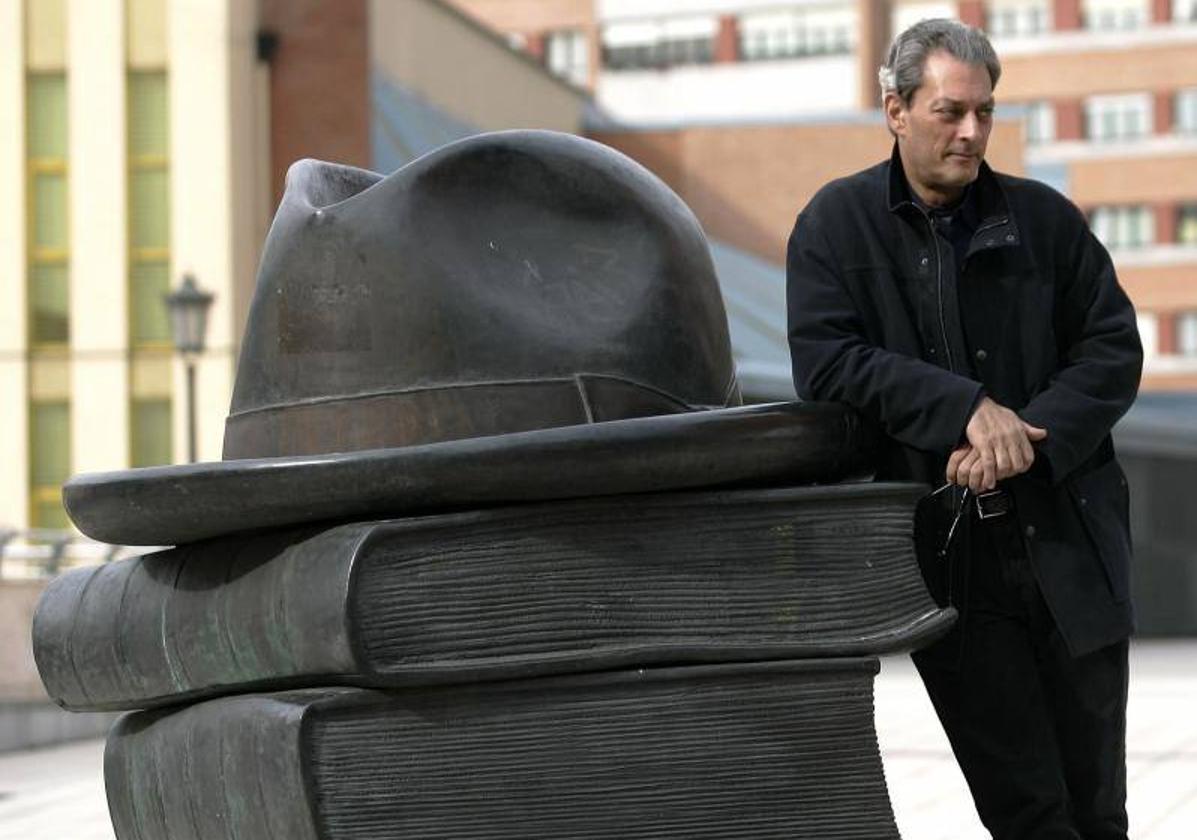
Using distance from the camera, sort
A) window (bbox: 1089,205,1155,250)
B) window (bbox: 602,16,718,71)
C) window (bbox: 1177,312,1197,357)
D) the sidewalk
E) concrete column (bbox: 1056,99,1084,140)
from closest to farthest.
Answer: the sidewalk < window (bbox: 602,16,718,71) < window (bbox: 1177,312,1197,357) < window (bbox: 1089,205,1155,250) < concrete column (bbox: 1056,99,1084,140)

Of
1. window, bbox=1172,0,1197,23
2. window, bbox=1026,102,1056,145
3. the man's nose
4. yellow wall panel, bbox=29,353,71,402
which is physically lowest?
yellow wall panel, bbox=29,353,71,402

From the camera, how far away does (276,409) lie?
174 inches

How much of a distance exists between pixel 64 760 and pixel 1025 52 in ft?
189

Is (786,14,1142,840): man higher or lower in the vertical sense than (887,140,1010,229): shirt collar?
lower

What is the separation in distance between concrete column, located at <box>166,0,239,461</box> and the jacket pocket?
871 inches

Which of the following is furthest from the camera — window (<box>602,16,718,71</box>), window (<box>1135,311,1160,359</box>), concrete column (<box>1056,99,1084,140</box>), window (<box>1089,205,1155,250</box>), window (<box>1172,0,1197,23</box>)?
concrete column (<box>1056,99,1084,140</box>)

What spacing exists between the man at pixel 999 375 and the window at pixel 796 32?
59.5 m

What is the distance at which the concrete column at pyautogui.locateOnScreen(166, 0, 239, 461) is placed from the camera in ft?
85.7

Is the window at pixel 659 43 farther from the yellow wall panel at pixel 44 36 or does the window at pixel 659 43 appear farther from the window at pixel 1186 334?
the yellow wall panel at pixel 44 36

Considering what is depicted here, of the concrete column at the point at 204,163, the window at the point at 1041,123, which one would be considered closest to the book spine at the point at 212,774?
the concrete column at the point at 204,163

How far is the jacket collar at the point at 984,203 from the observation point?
4293 millimetres

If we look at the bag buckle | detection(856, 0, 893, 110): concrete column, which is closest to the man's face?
the bag buckle

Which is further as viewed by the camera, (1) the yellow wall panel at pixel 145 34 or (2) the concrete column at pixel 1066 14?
(2) the concrete column at pixel 1066 14

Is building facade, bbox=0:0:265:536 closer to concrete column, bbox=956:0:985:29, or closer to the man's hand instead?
the man's hand
